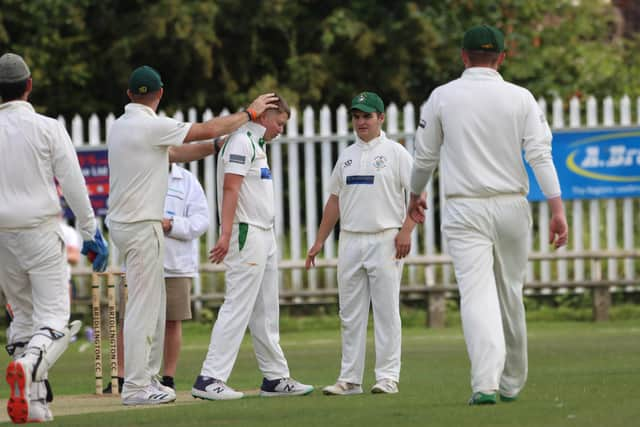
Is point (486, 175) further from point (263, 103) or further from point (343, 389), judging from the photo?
point (343, 389)

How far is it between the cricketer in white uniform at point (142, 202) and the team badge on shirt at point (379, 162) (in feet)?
3.41

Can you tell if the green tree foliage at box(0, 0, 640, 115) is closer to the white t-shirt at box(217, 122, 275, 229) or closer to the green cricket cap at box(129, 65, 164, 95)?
the white t-shirt at box(217, 122, 275, 229)

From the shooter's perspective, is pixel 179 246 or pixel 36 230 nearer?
pixel 36 230

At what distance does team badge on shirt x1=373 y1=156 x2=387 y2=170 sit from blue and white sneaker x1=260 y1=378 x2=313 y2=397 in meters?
1.42

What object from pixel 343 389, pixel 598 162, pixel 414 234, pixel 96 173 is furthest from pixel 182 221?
pixel 598 162

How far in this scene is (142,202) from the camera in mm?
8828

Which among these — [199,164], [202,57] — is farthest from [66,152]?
[202,57]

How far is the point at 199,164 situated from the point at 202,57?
15.4 ft

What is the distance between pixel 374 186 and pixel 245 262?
3.16 feet

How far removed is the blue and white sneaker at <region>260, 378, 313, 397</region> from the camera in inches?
372

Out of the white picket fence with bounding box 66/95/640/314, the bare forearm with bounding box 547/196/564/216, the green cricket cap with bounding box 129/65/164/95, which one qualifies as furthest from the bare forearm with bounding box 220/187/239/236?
the white picket fence with bounding box 66/95/640/314

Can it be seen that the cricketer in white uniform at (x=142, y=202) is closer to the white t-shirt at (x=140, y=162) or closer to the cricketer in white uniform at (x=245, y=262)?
the white t-shirt at (x=140, y=162)

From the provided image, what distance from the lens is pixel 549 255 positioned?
54.7 feet

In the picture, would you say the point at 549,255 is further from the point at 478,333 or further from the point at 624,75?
the point at 478,333
